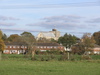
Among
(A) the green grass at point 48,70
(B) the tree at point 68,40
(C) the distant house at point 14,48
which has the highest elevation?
(B) the tree at point 68,40

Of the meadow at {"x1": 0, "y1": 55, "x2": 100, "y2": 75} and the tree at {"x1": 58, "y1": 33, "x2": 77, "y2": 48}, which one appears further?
the tree at {"x1": 58, "y1": 33, "x2": 77, "y2": 48}

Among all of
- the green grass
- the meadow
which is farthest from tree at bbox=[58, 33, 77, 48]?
the green grass

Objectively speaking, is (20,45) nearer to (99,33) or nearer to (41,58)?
(99,33)

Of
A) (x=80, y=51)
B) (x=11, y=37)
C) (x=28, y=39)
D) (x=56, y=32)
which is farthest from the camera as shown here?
(x=56, y=32)

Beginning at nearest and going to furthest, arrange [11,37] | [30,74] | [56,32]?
[30,74], [11,37], [56,32]

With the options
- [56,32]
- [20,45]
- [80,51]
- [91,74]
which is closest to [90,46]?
[80,51]

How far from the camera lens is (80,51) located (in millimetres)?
79812

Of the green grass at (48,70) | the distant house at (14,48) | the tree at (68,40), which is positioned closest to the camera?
the green grass at (48,70)

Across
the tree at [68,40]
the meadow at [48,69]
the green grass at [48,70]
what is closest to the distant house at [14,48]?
the tree at [68,40]

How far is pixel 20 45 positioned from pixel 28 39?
13.9m

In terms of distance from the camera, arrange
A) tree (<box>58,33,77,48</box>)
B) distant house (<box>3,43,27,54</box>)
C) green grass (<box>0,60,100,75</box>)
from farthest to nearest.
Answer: distant house (<box>3,43,27,54</box>)
tree (<box>58,33,77,48</box>)
green grass (<box>0,60,100,75</box>)

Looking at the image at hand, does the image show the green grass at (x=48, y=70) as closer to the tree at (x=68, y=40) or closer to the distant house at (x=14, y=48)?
the tree at (x=68, y=40)

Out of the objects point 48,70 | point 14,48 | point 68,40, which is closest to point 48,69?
point 48,70

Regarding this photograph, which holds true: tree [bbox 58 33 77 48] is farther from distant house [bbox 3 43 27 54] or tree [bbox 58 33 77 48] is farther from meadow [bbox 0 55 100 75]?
meadow [bbox 0 55 100 75]
